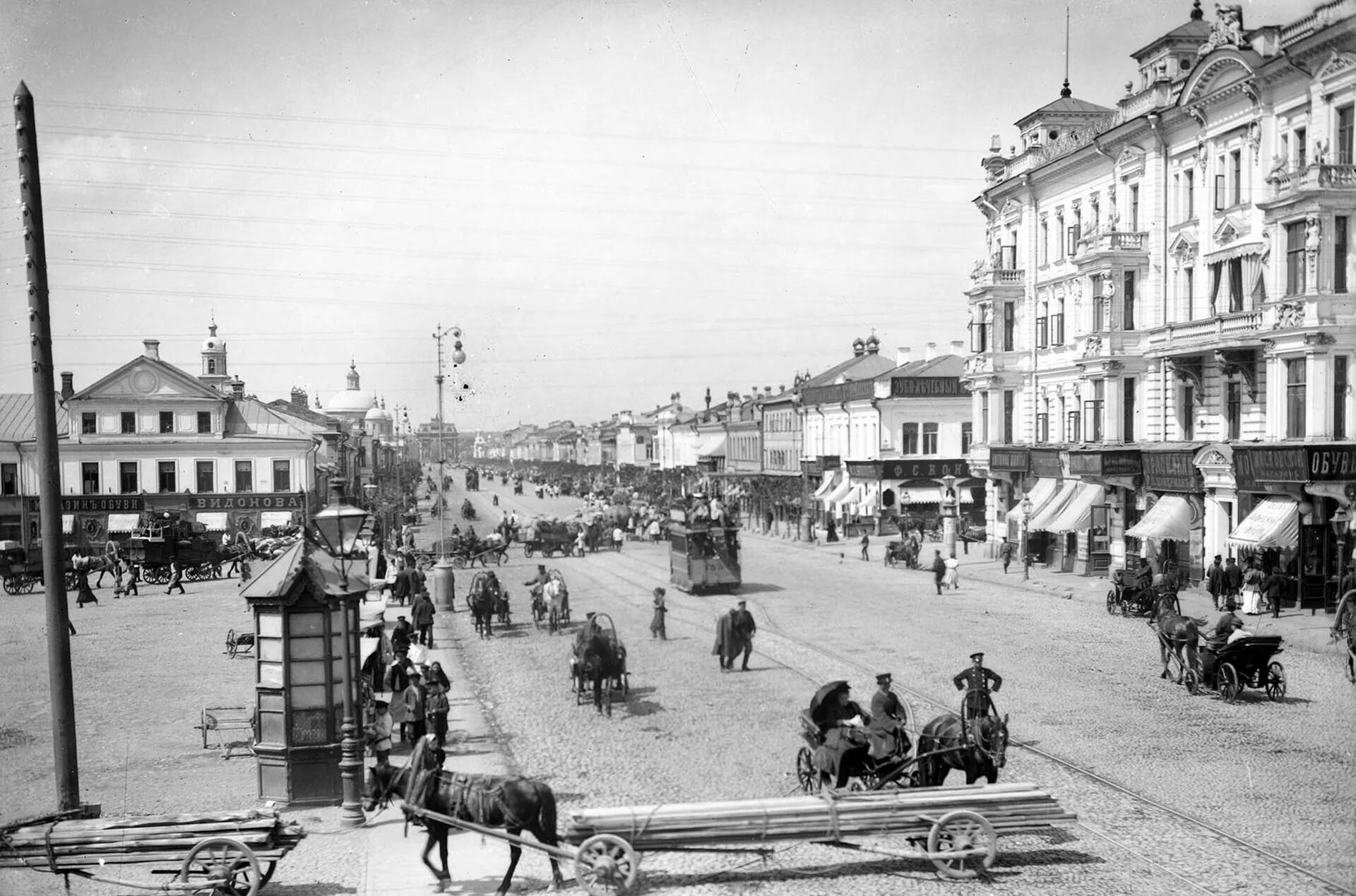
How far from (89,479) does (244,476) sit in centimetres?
591

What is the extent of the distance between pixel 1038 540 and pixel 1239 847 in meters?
27.9

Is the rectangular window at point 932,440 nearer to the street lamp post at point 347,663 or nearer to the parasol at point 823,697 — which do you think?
the parasol at point 823,697

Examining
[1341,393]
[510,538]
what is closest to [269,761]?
[1341,393]

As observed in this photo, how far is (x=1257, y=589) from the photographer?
82.0 feet

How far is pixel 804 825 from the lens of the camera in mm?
10047

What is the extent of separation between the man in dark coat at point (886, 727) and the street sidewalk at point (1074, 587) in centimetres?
1306

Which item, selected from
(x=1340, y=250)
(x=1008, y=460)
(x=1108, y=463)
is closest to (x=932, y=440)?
(x=1008, y=460)

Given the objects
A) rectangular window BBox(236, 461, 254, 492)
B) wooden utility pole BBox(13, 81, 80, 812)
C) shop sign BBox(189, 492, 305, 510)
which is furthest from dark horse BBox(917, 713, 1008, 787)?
rectangular window BBox(236, 461, 254, 492)

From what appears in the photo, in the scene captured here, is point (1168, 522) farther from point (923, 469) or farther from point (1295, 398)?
point (923, 469)

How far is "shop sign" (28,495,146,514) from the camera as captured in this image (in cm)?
4088

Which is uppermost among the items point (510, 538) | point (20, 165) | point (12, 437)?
point (20, 165)

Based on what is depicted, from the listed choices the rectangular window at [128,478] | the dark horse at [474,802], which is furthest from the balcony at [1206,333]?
the rectangular window at [128,478]

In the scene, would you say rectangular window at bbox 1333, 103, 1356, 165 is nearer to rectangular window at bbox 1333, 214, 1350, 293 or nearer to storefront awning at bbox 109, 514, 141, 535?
rectangular window at bbox 1333, 214, 1350, 293

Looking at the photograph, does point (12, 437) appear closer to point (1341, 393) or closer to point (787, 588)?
point (787, 588)
